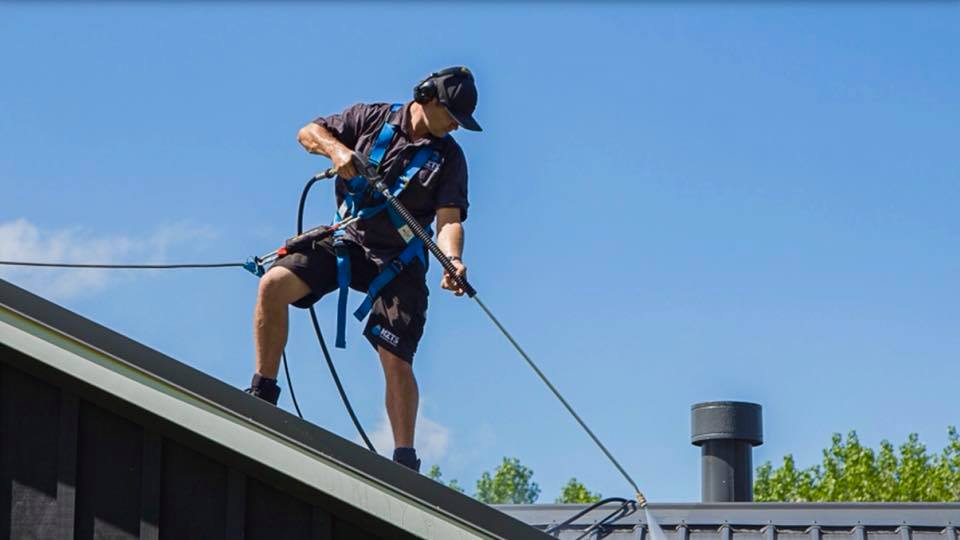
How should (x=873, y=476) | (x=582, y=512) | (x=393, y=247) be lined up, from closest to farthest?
1. (x=393, y=247)
2. (x=582, y=512)
3. (x=873, y=476)

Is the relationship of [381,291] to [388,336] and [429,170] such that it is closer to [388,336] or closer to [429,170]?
[388,336]

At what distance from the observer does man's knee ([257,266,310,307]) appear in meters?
6.14

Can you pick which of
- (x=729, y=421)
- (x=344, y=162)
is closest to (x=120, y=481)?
(x=344, y=162)

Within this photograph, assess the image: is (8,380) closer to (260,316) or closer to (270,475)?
(270,475)

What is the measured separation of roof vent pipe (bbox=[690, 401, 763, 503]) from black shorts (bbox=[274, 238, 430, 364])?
3.08 meters

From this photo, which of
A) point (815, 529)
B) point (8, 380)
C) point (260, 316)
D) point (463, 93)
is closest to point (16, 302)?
point (8, 380)

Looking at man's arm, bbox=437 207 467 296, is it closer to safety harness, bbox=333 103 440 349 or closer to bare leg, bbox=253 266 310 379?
safety harness, bbox=333 103 440 349

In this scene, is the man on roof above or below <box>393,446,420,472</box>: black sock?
above

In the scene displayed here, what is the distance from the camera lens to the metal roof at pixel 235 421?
419cm

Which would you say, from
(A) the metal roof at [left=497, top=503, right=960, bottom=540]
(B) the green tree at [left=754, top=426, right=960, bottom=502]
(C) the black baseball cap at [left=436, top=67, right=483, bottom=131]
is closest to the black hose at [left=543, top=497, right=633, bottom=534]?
(A) the metal roof at [left=497, top=503, right=960, bottom=540]

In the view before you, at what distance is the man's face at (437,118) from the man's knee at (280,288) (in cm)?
94

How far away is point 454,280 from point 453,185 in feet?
1.64

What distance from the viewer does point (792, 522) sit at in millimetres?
7383

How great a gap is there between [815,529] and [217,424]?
418 cm
